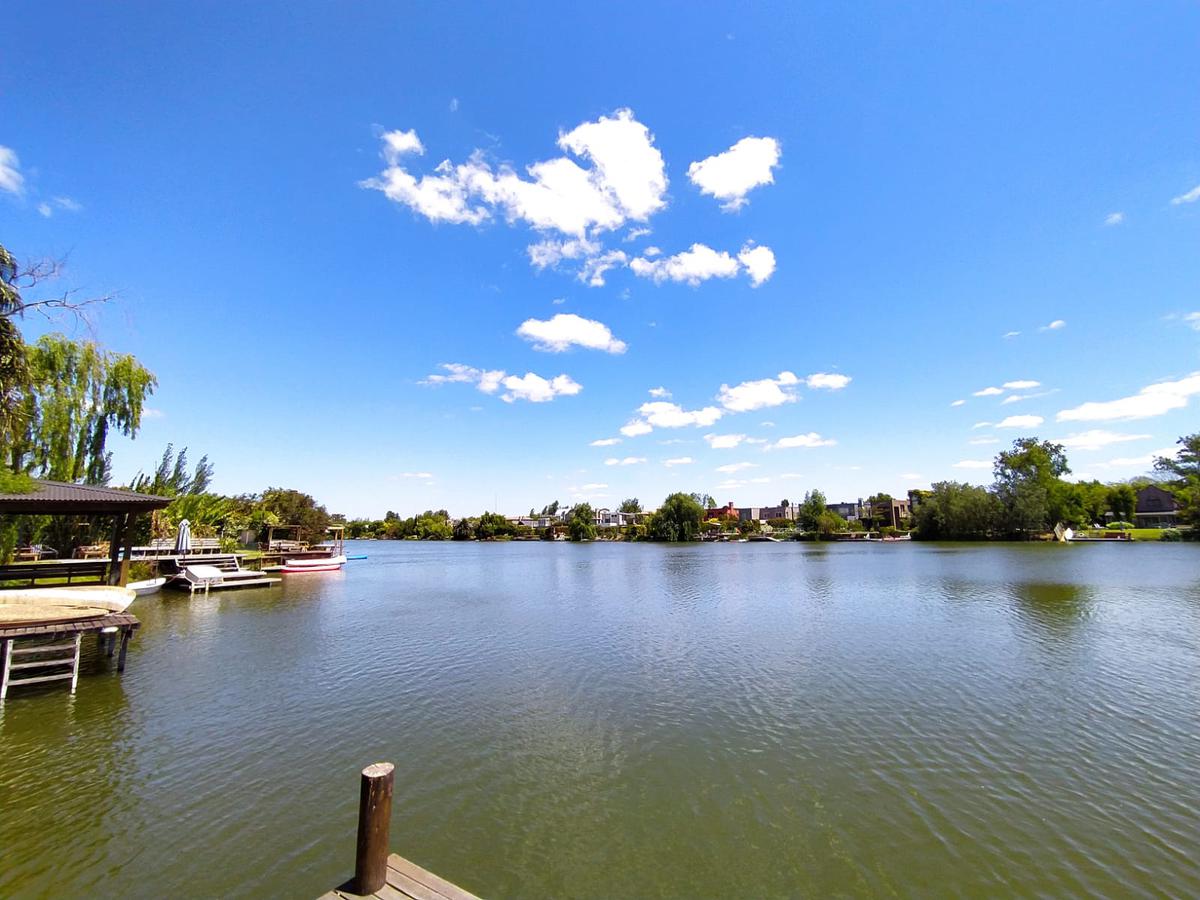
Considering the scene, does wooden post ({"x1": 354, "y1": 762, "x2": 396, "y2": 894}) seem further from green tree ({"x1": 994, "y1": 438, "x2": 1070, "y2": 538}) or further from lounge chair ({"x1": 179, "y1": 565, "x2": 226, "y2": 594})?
green tree ({"x1": 994, "y1": 438, "x2": 1070, "y2": 538})

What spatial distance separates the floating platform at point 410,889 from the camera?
14.9ft

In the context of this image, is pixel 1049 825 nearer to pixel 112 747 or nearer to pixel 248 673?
pixel 112 747

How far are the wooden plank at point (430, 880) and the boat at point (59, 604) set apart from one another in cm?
1263

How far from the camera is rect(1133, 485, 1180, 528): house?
104 meters

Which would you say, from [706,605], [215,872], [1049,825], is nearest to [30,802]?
[215,872]

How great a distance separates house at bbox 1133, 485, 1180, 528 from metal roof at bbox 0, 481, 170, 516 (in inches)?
5777

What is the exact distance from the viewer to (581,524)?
139125 mm

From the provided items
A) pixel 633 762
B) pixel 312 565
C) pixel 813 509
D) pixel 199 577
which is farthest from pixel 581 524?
pixel 633 762

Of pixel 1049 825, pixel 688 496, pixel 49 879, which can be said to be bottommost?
pixel 1049 825

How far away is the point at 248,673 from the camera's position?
14320mm

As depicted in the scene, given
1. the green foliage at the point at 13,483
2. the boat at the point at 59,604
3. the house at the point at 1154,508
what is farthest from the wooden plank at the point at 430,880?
the house at the point at 1154,508

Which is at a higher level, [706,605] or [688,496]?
[688,496]

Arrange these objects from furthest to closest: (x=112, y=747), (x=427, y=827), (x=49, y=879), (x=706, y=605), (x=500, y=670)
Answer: (x=706, y=605) < (x=500, y=670) < (x=112, y=747) < (x=427, y=827) < (x=49, y=879)

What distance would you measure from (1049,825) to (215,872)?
10.6 meters
